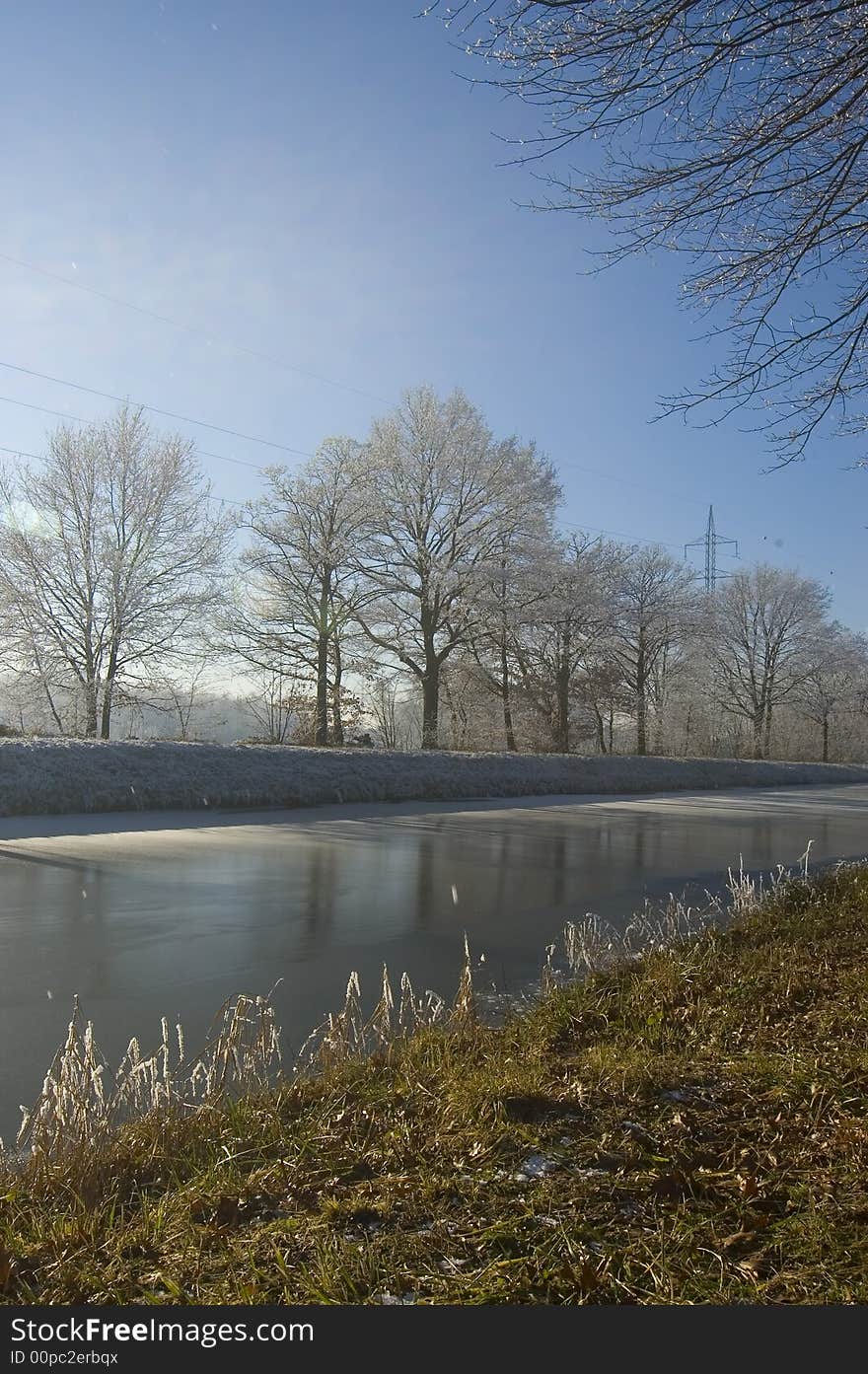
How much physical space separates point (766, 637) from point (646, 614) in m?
15.3

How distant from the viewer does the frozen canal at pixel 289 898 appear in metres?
5.36

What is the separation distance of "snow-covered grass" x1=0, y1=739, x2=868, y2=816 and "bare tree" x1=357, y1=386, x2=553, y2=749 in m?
5.87

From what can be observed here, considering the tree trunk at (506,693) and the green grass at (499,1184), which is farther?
the tree trunk at (506,693)

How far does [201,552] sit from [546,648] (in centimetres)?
1420

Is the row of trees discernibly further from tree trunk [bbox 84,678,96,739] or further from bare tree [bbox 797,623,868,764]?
bare tree [bbox 797,623,868,764]

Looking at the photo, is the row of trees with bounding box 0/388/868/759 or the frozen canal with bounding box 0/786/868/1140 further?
the row of trees with bounding box 0/388/868/759

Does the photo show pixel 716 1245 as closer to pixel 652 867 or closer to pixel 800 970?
pixel 800 970

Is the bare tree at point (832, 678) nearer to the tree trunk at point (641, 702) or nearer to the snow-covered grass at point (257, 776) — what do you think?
the tree trunk at point (641, 702)

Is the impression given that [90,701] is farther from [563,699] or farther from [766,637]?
[766,637]

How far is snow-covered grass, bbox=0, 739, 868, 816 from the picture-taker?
1448cm

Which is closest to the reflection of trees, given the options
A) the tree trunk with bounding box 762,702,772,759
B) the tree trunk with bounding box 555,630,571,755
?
the tree trunk with bounding box 555,630,571,755

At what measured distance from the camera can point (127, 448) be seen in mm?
26828

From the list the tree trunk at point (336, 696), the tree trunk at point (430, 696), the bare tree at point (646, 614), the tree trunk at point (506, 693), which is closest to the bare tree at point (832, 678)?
the bare tree at point (646, 614)

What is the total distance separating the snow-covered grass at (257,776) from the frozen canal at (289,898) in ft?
2.31
